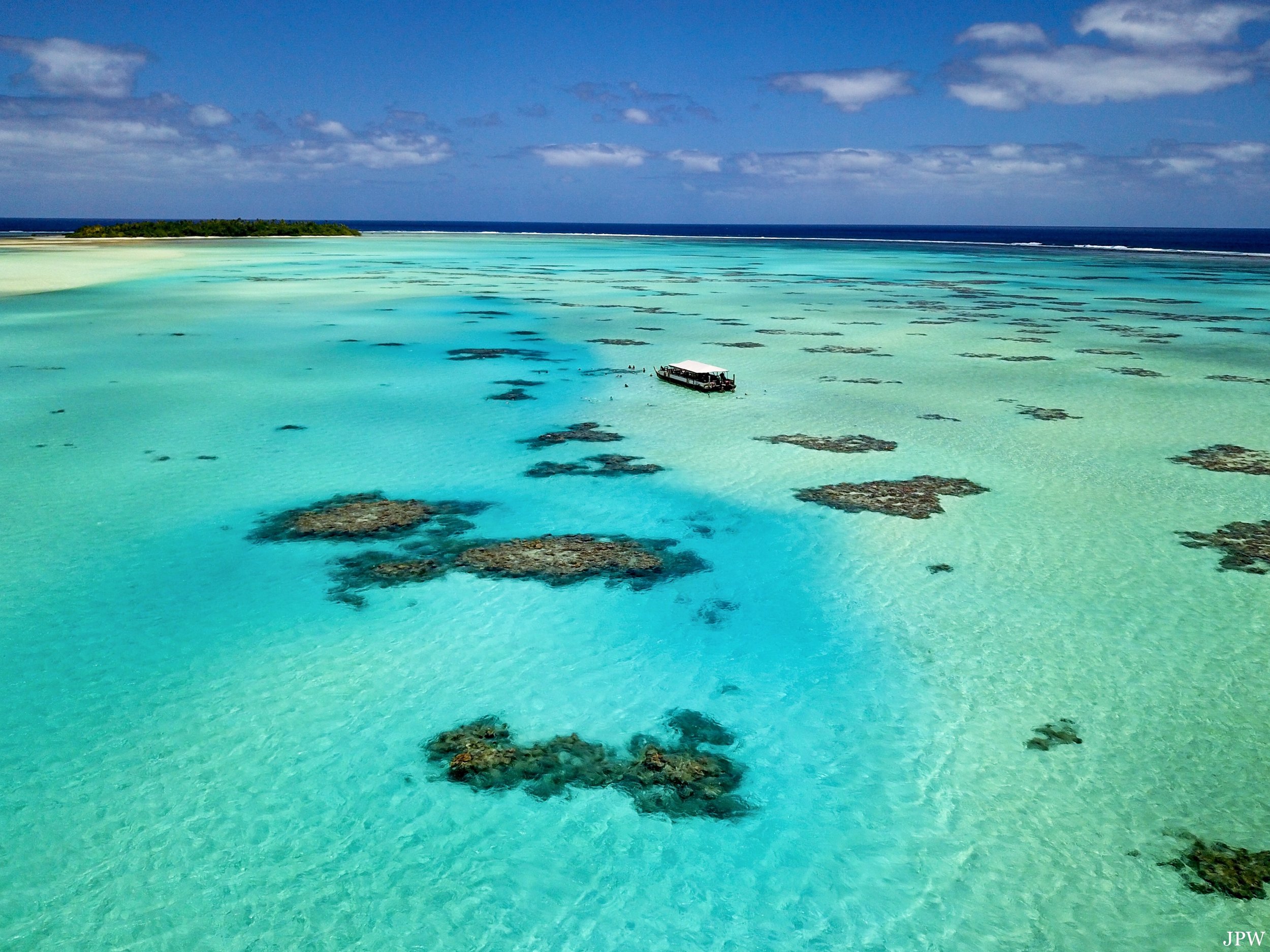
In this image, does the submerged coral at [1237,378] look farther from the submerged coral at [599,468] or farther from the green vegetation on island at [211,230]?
the green vegetation on island at [211,230]

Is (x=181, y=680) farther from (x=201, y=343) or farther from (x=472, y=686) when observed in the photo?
(x=201, y=343)

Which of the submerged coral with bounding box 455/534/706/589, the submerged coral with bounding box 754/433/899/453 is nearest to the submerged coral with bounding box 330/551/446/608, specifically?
the submerged coral with bounding box 455/534/706/589

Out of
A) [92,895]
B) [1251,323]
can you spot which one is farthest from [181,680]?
[1251,323]

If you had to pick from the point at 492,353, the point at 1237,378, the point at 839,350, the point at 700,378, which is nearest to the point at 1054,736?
the point at 700,378

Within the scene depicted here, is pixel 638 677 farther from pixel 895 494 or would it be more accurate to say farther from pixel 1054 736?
pixel 895 494

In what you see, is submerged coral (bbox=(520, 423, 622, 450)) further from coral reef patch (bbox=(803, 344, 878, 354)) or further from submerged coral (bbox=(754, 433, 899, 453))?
coral reef patch (bbox=(803, 344, 878, 354))

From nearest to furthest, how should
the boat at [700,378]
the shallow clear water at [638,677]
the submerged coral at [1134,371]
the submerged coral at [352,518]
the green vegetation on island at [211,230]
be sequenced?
1. the shallow clear water at [638,677]
2. the submerged coral at [352,518]
3. the boat at [700,378]
4. the submerged coral at [1134,371]
5. the green vegetation on island at [211,230]

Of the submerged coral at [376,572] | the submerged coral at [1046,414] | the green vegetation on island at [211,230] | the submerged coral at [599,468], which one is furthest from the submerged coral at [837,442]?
the green vegetation on island at [211,230]
